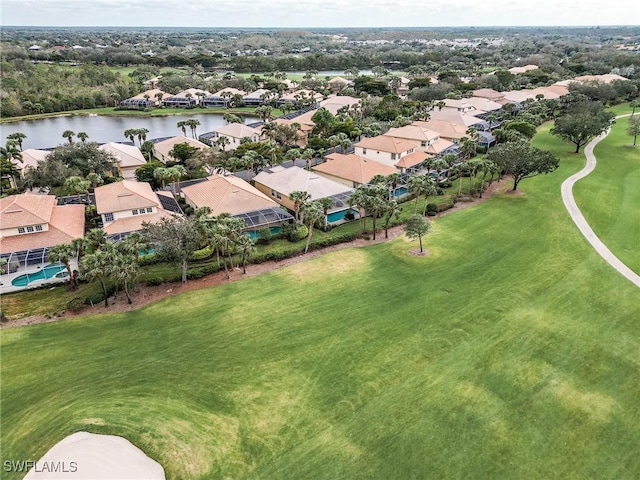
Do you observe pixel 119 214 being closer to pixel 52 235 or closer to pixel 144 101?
pixel 52 235

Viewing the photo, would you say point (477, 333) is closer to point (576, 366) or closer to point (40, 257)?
point (576, 366)

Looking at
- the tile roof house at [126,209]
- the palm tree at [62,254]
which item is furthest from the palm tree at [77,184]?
the palm tree at [62,254]

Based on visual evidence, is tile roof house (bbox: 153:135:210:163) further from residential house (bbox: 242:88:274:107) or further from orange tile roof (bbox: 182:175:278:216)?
residential house (bbox: 242:88:274:107)

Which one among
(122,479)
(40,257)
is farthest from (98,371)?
(40,257)

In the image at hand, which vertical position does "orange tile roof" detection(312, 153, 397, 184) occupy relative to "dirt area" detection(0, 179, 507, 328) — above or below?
above

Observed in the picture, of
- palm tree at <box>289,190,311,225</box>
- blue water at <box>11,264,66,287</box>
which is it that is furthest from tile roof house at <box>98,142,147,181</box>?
palm tree at <box>289,190,311,225</box>
